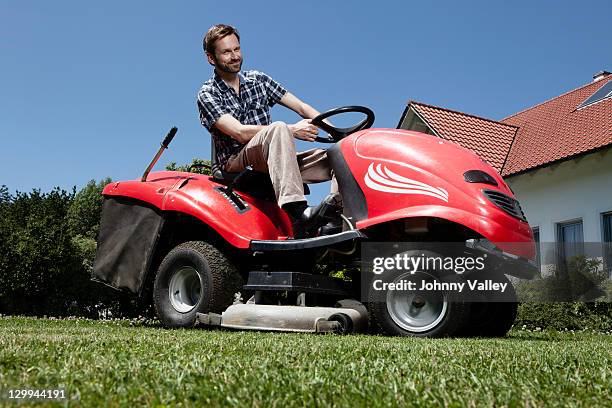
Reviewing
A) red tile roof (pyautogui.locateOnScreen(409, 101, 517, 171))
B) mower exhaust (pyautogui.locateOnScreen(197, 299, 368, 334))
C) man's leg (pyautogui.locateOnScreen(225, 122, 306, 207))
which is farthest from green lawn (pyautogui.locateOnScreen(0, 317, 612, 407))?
red tile roof (pyautogui.locateOnScreen(409, 101, 517, 171))

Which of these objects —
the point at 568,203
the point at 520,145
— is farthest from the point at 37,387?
the point at 520,145

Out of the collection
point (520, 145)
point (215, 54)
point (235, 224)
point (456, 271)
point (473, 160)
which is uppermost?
point (520, 145)

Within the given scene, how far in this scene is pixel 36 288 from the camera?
1258cm

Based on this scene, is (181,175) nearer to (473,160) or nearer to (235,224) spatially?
(235,224)

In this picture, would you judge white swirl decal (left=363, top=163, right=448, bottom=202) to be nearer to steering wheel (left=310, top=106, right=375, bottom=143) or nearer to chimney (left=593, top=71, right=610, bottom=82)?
steering wheel (left=310, top=106, right=375, bottom=143)

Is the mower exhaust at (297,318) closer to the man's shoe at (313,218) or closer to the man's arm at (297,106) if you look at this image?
the man's shoe at (313,218)

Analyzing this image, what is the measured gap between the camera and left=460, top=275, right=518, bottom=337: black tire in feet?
16.0

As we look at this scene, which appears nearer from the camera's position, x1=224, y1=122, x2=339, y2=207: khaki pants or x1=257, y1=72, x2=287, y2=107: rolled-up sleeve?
x1=224, y1=122, x2=339, y2=207: khaki pants

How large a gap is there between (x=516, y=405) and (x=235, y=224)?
3.73 m

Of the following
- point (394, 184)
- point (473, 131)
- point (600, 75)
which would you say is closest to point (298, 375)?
point (394, 184)

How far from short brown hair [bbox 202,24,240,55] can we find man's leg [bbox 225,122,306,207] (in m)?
1.02

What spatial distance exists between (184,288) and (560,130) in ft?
44.0

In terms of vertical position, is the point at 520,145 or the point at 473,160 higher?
the point at 520,145

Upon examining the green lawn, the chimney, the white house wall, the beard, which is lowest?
the green lawn
